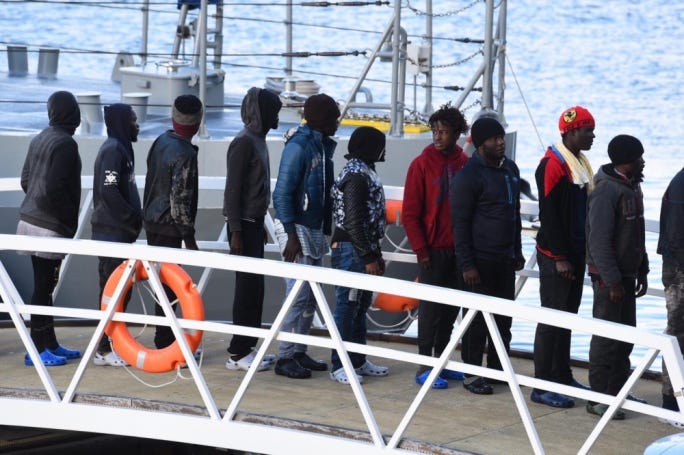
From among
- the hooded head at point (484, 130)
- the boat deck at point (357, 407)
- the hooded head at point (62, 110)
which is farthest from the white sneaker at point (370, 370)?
the hooded head at point (62, 110)

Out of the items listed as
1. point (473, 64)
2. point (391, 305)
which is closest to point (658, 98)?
point (473, 64)

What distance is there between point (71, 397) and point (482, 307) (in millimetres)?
1942

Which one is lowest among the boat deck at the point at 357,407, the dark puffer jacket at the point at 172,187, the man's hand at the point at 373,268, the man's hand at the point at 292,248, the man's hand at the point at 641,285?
the boat deck at the point at 357,407

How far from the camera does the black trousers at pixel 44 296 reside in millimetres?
7273

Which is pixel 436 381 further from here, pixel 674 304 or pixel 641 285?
pixel 674 304

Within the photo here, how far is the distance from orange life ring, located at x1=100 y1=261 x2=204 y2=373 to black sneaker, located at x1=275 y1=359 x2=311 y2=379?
73cm

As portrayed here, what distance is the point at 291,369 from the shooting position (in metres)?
7.07

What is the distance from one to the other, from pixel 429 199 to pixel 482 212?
13.3 inches

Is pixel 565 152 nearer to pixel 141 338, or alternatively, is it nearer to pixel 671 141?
pixel 141 338

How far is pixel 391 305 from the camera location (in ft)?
26.1

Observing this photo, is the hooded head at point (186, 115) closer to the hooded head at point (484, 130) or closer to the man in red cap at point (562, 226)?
the hooded head at point (484, 130)

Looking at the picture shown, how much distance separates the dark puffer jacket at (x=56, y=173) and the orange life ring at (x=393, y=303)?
5.75 ft

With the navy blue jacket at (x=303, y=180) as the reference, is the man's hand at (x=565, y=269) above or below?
below

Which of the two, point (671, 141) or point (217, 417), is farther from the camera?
point (671, 141)
